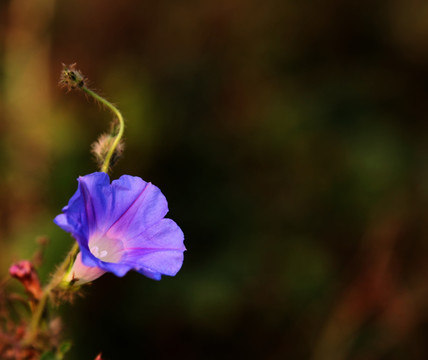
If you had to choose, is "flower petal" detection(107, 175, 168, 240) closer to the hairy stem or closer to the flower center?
the flower center

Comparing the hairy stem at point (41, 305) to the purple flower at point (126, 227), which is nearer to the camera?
the purple flower at point (126, 227)

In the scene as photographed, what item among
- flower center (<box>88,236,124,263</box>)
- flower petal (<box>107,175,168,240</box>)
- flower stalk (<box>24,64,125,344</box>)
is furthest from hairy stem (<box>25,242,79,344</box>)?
flower petal (<box>107,175,168,240</box>)

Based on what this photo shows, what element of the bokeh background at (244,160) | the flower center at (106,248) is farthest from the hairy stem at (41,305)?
the bokeh background at (244,160)

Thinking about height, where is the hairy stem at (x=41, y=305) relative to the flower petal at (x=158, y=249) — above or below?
below

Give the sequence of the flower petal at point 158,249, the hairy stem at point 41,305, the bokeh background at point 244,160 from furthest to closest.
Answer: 1. the bokeh background at point 244,160
2. the hairy stem at point 41,305
3. the flower petal at point 158,249

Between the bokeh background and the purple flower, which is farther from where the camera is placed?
the bokeh background

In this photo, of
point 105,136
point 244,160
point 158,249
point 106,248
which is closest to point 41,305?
point 106,248

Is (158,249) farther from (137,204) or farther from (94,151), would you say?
(94,151)

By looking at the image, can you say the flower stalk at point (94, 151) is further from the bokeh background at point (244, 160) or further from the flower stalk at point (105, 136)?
the bokeh background at point (244, 160)
